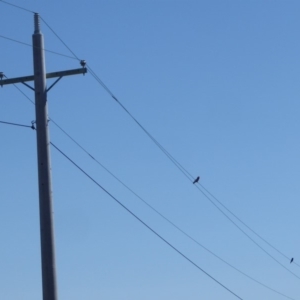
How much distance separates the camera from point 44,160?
1510 centimetres

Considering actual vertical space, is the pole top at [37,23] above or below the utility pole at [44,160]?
above

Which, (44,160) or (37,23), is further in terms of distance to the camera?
(37,23)

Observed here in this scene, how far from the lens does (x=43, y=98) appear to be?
1542cm

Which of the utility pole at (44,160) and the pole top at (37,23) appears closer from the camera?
the utility pole at (44,160)

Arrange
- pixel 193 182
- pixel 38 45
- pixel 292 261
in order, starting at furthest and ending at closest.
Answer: pixel 292 261, pixel 193 182, pixel 38 45

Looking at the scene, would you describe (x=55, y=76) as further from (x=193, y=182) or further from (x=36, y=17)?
(x=193, y=182)

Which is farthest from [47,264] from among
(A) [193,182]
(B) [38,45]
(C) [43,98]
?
(A) [193,182]

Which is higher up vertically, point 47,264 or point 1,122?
point 1,122

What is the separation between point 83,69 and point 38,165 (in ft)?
7.52

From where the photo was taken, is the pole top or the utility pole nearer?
the utility pole

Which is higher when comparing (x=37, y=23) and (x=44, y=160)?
(x=37, y=23)

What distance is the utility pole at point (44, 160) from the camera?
1468cm

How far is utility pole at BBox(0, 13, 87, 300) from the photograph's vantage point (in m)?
14.7

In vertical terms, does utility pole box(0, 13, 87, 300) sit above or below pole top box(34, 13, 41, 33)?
below
